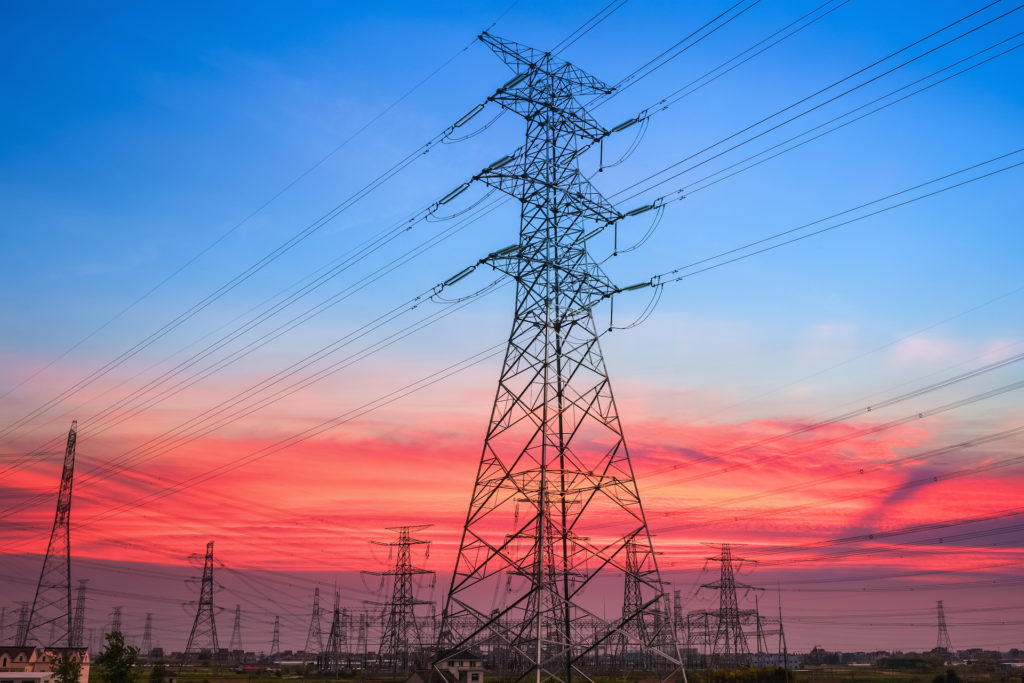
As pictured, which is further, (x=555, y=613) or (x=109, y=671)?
(x=109, y=671)

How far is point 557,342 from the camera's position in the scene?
36969 mm

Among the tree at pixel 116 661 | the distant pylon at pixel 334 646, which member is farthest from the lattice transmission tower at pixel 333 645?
the tree at pixel 116 661

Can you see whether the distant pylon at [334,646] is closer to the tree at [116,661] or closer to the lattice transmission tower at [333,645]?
the lattice transmission tower at [333,645]

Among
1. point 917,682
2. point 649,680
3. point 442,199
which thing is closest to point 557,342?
point 442,199

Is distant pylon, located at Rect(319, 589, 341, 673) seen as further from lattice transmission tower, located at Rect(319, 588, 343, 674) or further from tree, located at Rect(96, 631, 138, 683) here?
tree, located at Rect(96, 631, 138, 683)

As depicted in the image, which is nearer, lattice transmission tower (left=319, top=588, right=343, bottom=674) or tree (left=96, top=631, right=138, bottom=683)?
tree (left=96, top=631, right=138, bottom=683)

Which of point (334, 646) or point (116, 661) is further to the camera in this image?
point (334, 646)

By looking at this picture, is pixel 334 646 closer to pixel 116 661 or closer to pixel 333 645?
pixel 333 645

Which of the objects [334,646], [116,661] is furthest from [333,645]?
[116,661]

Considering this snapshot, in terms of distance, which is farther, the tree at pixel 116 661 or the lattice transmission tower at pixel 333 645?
the lattice transmission tower at pixel 333 645

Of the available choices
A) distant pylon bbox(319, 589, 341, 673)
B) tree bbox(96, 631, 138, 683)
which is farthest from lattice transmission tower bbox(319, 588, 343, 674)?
tree bbox(96, 631, 138, 683)

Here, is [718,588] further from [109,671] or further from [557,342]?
[557,342]

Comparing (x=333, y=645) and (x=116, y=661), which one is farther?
(x=333, y=645)

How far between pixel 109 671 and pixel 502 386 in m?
43.8
